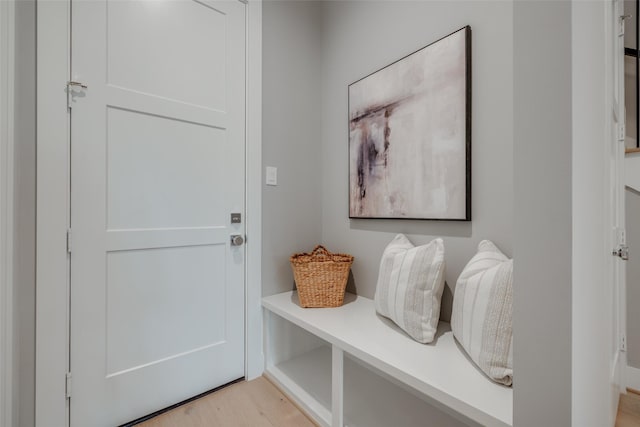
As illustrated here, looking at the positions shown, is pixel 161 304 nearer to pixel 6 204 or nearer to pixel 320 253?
pixel 6 204

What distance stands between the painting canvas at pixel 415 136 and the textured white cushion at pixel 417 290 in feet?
0.82

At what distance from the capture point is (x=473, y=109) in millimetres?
1327

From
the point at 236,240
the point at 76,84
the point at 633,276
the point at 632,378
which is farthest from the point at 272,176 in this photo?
the point at 632,378

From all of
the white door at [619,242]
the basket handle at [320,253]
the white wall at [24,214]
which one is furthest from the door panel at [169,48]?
the white door at [619,242]

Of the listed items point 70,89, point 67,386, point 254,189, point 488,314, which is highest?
point 70,89

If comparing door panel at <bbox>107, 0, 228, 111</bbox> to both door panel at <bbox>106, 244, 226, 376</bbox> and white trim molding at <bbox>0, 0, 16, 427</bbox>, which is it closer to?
white trim molding at <bbox>0, 0, 16, 427</bbox>

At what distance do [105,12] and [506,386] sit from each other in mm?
2142

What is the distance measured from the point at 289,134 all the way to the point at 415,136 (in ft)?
2.69

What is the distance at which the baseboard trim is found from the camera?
1.56 m

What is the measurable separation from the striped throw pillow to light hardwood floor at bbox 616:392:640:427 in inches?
35.9

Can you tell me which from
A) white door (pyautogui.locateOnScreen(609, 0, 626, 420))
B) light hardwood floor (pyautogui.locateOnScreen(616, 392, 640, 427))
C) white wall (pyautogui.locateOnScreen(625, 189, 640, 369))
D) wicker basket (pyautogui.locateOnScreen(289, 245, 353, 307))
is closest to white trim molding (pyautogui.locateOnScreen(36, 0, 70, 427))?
wicker basket (pyautogui.locateOnScreen(289, 245, 353, 307))

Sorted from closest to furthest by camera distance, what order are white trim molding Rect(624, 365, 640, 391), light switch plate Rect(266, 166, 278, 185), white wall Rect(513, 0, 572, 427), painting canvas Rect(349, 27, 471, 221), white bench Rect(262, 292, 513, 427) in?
1. white wall Rect(513, 0, 572, 427)
2. white bench Rect(262, 292, 513, 427)
3. painting canvas Rect(349, 27, 471, 221)
4. white trim molding Rect(624, 365, 640, 391)
5. light switch plate Rect(266, 166, 278, 185)

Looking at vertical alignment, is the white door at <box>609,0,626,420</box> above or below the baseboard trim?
above

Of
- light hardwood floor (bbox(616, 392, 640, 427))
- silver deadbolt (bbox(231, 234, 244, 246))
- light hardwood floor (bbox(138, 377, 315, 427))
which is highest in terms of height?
silver deadbolt (bbox(231, 234, 244, 246))
